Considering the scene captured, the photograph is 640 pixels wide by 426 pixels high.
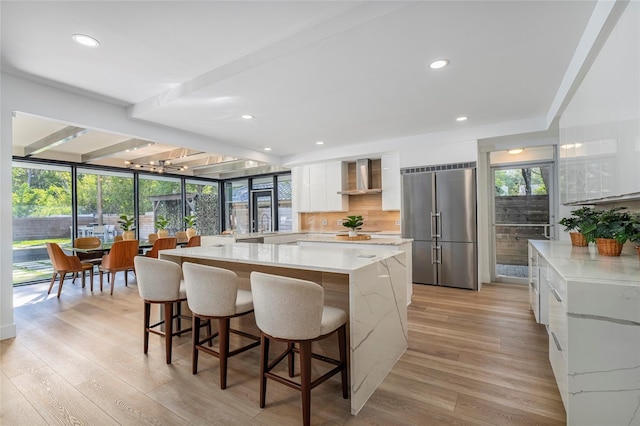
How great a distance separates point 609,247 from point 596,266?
2.09 ft

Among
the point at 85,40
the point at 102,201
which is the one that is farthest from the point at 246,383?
the point at 102,201

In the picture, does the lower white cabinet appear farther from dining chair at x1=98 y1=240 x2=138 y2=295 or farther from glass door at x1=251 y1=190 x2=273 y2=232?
glass door at x1=251 y1=190 x2=273 y2=232

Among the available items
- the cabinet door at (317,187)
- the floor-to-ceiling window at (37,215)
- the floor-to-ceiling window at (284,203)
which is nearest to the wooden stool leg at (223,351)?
the cabinet door at (317,187)

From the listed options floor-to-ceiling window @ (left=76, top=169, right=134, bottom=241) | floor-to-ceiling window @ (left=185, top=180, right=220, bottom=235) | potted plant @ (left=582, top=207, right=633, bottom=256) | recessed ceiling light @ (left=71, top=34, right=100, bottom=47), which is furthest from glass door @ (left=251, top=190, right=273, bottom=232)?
potted plant @ (left=582, top=207, right=633, bottom=256)

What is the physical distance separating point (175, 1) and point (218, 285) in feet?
6.46

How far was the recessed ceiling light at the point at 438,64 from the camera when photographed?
2.62 meters

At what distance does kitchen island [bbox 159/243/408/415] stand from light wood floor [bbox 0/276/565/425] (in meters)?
0.14

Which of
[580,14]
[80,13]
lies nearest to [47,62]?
[80,13]

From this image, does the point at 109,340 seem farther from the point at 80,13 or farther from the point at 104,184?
the point at 104,184

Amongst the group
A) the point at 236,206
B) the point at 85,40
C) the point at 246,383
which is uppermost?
the point at 85,40

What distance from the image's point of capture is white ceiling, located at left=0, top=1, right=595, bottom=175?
6.78 ft

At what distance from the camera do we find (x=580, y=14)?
2047 mm

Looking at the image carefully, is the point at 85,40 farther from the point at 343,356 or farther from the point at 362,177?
the point at 362,177

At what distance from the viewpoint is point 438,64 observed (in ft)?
8.77
